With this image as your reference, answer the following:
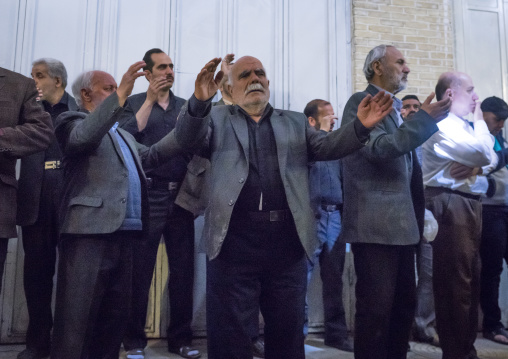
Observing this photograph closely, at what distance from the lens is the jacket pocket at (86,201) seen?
2.54 m

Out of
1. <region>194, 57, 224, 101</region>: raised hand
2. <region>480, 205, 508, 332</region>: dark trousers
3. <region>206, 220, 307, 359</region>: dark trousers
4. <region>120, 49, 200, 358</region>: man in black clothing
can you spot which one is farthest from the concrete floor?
<region>194, 57, 224, 101</region>: raised hand

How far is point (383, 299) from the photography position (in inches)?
102

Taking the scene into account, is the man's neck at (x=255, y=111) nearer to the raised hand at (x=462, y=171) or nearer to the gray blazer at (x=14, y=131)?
the gray blazer at (x=14, y=131)

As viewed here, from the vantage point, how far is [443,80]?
3.66 m

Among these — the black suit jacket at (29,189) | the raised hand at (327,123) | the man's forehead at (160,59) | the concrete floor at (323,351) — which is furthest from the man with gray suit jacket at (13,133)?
the raised hand at (327,123)

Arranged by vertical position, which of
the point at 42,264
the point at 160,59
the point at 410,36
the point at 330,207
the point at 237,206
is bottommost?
the point at 42,264

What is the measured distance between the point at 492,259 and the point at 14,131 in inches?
150

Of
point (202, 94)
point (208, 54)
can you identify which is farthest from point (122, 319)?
point (208, 54)

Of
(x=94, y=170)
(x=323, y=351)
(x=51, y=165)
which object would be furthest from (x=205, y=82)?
(x=323, y=351)

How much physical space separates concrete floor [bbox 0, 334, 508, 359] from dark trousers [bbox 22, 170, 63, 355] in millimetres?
326

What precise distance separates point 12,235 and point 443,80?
2952 millimetres

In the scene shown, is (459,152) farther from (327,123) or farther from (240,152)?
(240,152)

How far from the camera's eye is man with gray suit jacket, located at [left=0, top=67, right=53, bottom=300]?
250cm

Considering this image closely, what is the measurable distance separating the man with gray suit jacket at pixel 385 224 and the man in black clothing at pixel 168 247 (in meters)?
1.38
